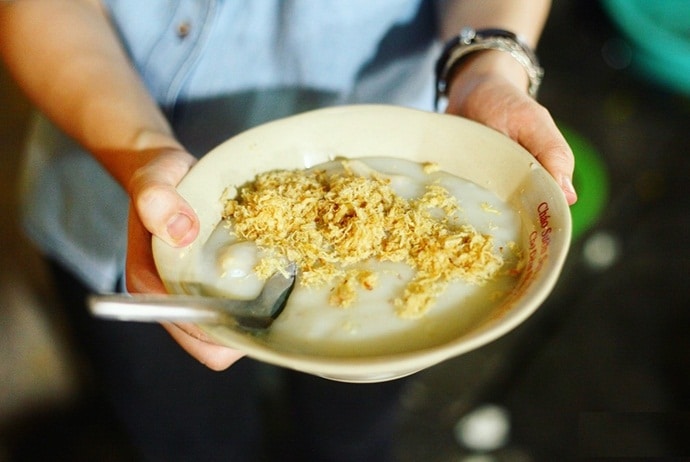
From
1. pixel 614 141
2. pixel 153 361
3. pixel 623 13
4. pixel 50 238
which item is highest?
pixel 50 238

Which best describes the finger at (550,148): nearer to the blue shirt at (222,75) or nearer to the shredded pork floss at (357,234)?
the shredded pork floss at (357,234)

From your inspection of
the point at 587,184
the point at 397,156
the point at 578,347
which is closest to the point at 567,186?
the point at 397,156

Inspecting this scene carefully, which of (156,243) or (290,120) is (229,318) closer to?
(156,243)

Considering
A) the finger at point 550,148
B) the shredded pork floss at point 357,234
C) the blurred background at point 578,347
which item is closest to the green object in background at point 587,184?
the blurred background at point 578,347

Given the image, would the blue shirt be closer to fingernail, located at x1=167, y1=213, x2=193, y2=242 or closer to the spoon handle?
fingernail, located at x1=167, y1=213, x2=193, y2=242

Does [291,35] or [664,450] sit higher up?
[291,35]

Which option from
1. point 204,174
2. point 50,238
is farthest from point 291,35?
point 50,238

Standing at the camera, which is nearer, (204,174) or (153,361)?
(204,174)
